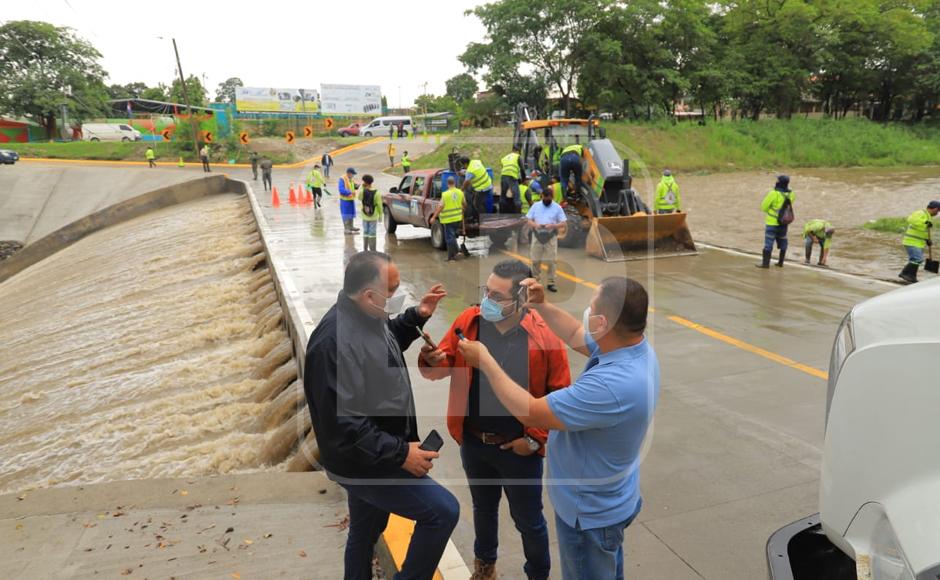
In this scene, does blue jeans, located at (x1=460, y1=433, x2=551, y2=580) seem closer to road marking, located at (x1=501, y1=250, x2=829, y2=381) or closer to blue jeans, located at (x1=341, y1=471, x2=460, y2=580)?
blue jeans, located at (x1=341, y1=471, x2=460, y2=580)

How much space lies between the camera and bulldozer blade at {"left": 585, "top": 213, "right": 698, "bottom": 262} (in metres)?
12.3

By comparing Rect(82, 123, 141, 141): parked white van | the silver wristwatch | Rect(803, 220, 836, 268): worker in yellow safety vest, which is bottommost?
Rect(803, 220, 836, 268): worker in yellow safety vest

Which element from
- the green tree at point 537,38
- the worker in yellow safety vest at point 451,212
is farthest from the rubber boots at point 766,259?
the green tree at point 537,38

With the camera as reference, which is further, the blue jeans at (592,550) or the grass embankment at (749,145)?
the grass embankment at (749,145)

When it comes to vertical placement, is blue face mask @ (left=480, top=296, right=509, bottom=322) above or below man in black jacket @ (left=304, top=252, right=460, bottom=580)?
above

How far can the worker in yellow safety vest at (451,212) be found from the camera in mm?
12211

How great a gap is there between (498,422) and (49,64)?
207 ft

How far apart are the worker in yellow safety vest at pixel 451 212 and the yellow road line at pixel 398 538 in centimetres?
865

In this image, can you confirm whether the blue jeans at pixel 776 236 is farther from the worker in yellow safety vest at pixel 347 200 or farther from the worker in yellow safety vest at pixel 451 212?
the worker in yellow safety vest at pixel 347 200

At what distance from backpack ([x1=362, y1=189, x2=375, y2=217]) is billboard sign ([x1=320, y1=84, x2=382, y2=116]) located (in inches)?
1923

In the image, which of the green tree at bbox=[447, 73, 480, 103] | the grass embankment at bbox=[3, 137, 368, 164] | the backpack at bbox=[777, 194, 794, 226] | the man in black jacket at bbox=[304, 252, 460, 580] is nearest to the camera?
the man in black jacket at bbox=[304, 252, 460, 580]

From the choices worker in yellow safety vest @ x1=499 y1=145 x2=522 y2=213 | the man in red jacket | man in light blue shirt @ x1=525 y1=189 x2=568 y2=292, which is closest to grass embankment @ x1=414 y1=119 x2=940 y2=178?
worker in yellow safety vest @ x1=499 y1=145 x2=522 y2=213

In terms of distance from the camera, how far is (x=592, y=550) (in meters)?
2.66

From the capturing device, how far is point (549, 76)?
137 feet
